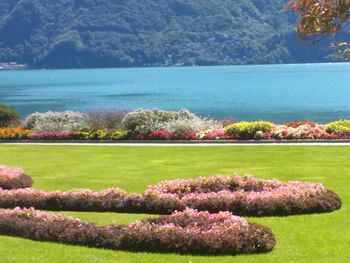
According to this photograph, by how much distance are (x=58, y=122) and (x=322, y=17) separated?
2930 cm

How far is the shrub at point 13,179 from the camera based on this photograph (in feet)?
57.0

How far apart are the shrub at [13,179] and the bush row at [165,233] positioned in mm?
4848

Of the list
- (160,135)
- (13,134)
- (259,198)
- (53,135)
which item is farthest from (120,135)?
(259,198)

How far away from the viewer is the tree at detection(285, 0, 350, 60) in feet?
20.7

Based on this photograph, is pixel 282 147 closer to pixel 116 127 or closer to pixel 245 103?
pixel 116 127

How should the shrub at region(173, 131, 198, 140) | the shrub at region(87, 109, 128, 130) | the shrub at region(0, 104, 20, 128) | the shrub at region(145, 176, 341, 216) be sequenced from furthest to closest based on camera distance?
the shrub at region(0, 104, 20, 128) → the shrub at region(87, 109, 128, 130) → the shrub at region(173, 131, 198, 140) → the shrub at region(145, 176, 341, 216)

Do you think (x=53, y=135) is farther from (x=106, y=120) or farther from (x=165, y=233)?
(x=165, y=233)

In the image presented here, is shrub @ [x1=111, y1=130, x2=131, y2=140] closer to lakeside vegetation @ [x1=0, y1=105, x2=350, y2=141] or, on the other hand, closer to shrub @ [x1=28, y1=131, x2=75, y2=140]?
lakeside vegetation @ [x1=0, y1=105, x2=350, y2=141]

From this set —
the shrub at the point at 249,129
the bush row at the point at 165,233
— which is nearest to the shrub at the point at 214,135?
the shrub at the point at 249,129

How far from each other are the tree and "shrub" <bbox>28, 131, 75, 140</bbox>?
26.1 metres

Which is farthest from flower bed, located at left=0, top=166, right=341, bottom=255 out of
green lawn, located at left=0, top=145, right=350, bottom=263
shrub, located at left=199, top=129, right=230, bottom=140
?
shrub, located at left=199, top=129, right=230, bottom=140

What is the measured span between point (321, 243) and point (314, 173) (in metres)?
7.75

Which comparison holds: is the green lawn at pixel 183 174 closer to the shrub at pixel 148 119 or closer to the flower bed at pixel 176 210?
the flower bed at pixel 176 210

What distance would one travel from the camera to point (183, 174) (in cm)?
1967
